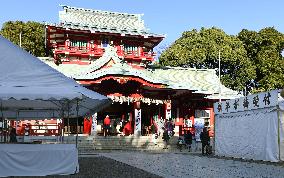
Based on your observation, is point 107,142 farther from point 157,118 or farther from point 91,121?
point 157,118

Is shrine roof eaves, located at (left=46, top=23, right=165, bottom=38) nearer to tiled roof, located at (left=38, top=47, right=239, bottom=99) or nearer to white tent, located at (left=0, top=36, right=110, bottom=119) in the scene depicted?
tiled roof, located at (left=38, top=47, right=239, bottom=99)

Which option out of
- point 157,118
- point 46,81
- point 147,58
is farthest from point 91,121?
point 46,81

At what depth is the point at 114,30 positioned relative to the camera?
39156 mm

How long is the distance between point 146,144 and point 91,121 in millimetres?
4807

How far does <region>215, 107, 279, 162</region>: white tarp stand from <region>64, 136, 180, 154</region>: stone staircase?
7559 millimetres

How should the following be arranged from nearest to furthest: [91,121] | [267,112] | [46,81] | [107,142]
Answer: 1. [46,81]
2. [267,112]
3. [107,142]
4. [91,121]

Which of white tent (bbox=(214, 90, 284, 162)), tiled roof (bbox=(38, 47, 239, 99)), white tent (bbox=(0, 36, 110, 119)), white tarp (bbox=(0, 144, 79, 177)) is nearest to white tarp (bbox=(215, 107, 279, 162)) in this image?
white tent (bbox=(214, 90, 284, 162))

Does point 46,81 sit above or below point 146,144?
above

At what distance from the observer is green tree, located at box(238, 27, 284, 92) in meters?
55.2

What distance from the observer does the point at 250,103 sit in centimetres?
1922

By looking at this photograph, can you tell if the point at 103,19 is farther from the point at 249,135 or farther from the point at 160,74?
the point at 249,135

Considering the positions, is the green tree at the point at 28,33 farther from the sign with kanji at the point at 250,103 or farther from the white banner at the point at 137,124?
the sign with kanji at the point at 250,103

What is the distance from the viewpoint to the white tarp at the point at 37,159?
11.3 m

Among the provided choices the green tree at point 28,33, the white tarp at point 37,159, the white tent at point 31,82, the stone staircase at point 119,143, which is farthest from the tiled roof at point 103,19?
the white tarp at point 37,159
